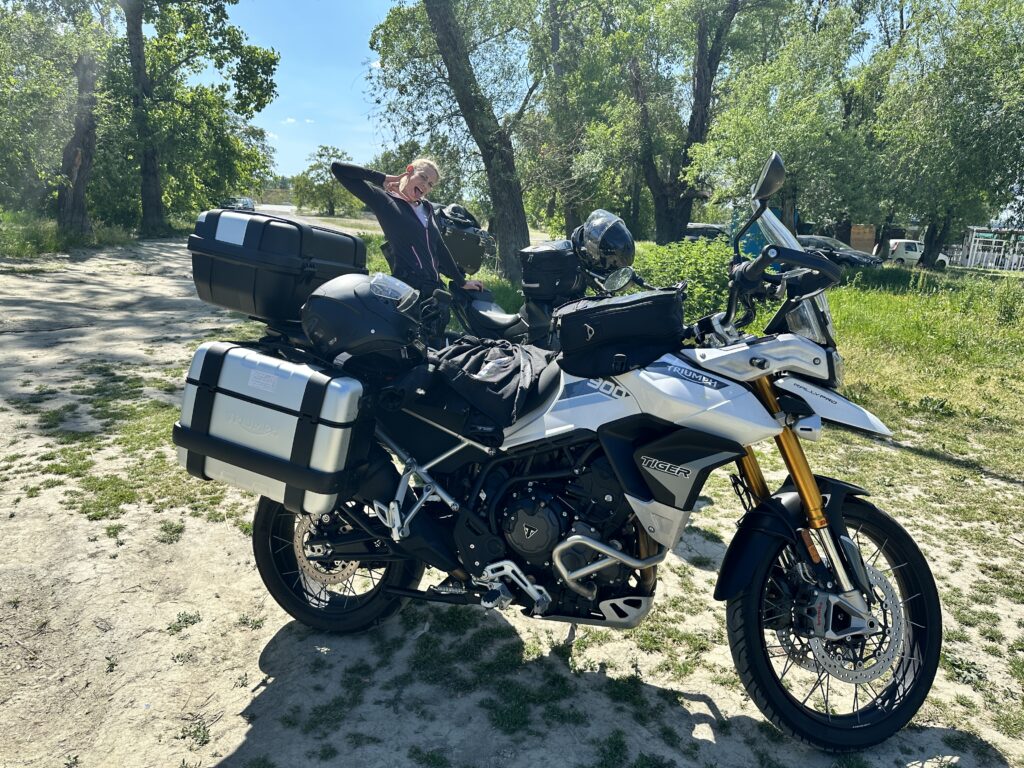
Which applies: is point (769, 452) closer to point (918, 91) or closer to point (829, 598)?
point (829, 598)

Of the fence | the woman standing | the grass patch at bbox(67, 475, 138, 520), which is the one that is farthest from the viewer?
the fence

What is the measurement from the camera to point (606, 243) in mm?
3076

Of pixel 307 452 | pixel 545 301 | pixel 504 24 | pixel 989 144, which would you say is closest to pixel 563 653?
pixel 307 452

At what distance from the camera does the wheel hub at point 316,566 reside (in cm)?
Result: 310

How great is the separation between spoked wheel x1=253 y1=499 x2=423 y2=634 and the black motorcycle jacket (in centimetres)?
202

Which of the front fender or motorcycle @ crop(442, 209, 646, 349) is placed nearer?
the front fender

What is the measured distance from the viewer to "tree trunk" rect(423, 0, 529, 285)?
466 inches

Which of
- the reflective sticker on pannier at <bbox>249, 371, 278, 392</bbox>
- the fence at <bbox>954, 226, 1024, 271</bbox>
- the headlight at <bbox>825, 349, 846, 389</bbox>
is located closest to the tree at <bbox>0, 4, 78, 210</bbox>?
the reflective sticker on pannier at <bbox>249, 371, 278, 392</bbox>

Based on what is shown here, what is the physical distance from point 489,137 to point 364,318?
1076 cm

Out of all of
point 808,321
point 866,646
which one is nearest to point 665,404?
point 808,321

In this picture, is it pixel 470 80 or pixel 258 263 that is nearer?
pixel 258 263

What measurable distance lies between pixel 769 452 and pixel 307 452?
420cm

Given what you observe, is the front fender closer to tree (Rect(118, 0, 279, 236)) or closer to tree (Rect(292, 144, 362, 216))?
tree (Rect(118, 0, 279, 236))

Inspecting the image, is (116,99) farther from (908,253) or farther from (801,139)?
(908,253)
